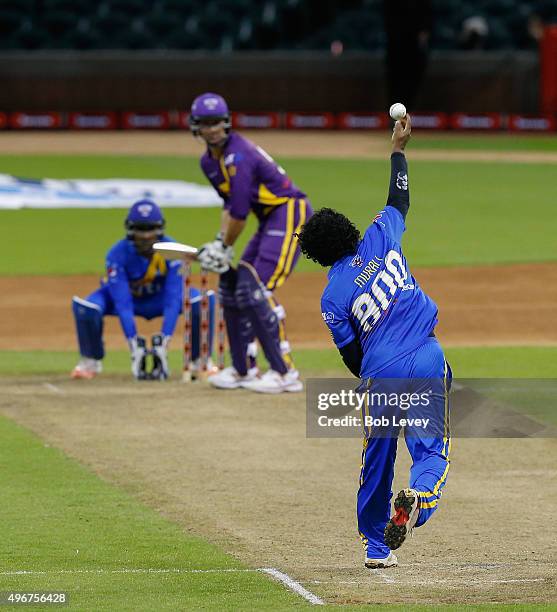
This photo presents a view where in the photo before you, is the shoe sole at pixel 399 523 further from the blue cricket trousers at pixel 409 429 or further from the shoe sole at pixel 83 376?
the shoe sole at pixel 83 376

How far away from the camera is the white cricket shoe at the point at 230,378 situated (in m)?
13.1

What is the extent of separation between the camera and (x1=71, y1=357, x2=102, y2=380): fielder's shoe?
13.6 meters

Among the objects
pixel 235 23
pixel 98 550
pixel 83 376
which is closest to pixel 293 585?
pixel 98 550

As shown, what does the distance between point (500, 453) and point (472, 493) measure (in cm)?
123

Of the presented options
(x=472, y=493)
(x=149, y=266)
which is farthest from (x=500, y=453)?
(x=149, y=266)

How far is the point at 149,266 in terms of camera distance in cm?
1354

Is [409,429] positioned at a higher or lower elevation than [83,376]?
higher

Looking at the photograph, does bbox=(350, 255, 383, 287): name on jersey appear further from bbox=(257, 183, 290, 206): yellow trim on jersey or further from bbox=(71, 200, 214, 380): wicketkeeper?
bbox=(71, 200, 214, 380): wicketkeeper

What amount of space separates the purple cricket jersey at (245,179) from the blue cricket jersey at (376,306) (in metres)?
5.11

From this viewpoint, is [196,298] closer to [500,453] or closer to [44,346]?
[44,346]

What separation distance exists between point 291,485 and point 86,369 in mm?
4258

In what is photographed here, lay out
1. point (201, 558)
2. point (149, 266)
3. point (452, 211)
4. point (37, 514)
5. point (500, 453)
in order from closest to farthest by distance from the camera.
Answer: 1. point (201, 558)
2. point (37, 514)
3. point (500, 453)
4. point (149, 266)
5. point (452, 211)

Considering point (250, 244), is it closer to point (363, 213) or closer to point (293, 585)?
point (293, 585)

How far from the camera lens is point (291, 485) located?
9828mm
